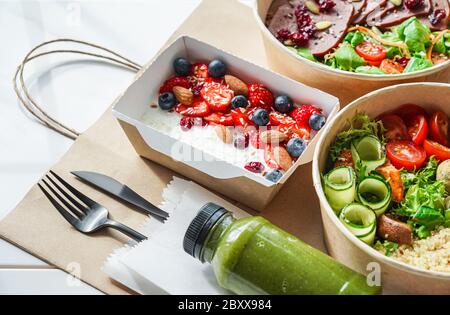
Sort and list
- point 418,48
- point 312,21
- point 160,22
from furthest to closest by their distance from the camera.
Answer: point 160,22 → point 312,21 → point 418,48

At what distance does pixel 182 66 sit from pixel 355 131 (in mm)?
514

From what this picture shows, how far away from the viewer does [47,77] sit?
1.89m

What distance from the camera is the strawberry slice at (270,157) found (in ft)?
5.05

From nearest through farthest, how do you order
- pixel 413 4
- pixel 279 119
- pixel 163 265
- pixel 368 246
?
1. pixel 368 246
2. pixel 163 265
3. pixel 279 119
4. pixel 413 4

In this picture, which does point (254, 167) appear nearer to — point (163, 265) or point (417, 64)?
point (163, 265)

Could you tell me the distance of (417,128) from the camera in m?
1.56

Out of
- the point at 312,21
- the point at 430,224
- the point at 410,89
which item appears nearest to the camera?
the point at 430,224

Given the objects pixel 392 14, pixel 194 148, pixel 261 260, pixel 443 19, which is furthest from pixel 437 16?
pixel 261 260

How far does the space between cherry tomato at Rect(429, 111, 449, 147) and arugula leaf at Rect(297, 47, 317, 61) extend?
384mm

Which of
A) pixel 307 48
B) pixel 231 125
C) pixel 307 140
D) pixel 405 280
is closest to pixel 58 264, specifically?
pixel 231 125
